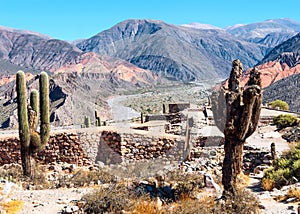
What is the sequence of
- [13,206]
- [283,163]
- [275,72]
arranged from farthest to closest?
[275,72]
[283,163]
[13,206]

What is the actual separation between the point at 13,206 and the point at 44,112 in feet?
22.8

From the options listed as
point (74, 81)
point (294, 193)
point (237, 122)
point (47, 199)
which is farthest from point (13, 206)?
point (74, 81)

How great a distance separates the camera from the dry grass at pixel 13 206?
34.1 ft

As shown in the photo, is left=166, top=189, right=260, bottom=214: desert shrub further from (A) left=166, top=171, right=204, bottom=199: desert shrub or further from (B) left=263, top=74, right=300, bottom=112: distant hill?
(B) left=263, top=74, right=300, bottom=112: distant hill

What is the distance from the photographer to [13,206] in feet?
34.9

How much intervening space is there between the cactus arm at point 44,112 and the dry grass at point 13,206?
219 inches

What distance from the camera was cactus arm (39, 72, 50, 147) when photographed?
16531 millimetres

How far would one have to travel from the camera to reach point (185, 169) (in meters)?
14.4

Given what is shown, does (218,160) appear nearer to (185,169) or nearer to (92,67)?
(185,169)

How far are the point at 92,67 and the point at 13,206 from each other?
485ft

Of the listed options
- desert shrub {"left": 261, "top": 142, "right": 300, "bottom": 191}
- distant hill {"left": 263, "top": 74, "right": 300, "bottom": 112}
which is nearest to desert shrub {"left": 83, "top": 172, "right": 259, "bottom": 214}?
desert shrub {"left": 261, "top": 142, "right": 300, "bottom": 191}

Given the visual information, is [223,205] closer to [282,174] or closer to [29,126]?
[282,174]

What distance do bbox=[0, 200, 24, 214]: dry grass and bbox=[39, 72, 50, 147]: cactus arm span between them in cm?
557

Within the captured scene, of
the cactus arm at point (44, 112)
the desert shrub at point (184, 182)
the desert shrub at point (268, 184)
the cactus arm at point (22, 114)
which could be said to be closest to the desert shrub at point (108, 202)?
the desert shrub at point (184, 182)
